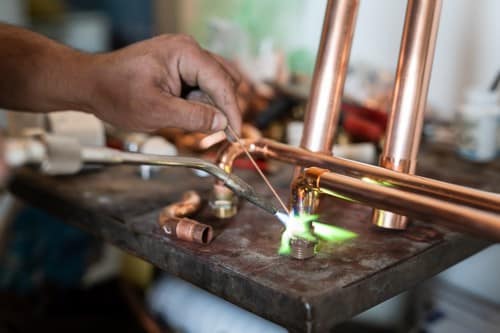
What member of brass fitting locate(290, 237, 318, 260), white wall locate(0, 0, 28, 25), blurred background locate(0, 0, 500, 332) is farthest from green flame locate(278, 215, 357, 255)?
white wall locate(0, 0, 28, 25)

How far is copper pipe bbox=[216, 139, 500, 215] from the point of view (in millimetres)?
633

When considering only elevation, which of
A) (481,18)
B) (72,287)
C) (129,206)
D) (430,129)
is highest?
(481,18)

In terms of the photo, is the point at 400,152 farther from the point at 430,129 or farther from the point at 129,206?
the point at 430,129

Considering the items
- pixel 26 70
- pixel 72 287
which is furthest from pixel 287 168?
pixel 72 287

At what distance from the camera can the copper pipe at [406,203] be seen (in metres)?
0.59

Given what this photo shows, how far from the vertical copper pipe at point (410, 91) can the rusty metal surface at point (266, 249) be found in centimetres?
6

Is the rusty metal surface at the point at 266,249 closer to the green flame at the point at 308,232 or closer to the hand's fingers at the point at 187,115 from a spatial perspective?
the green flame at the point at 308,232

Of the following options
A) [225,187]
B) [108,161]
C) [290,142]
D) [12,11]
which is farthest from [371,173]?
[12,11]

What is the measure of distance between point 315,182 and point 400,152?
0.13m

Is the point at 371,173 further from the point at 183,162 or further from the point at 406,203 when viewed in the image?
the point at 183,162

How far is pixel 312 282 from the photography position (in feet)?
2.16

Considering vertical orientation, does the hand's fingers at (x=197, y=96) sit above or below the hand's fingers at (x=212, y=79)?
below

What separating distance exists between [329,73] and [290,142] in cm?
30

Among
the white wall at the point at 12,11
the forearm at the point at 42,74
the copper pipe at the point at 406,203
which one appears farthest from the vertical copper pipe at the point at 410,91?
the white wall at the point at 12,11
